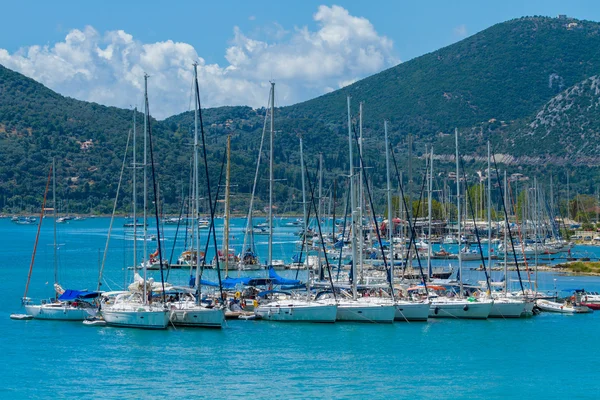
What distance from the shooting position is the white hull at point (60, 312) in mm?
44281

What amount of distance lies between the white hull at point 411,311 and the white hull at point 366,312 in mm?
757

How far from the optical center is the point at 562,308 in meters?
50.0

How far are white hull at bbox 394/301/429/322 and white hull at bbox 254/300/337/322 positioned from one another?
3.13 m

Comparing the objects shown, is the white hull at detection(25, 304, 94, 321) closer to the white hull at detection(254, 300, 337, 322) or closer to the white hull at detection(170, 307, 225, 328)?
the white hull at detection(170, 307, 225, 328)

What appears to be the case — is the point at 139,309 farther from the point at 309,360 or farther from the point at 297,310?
the point at 309,360

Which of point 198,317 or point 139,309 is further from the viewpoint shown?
point 139,309

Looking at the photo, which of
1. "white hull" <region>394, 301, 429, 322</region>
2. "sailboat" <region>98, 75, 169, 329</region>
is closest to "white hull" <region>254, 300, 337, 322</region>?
"white hull" <region>394, 301, 429, 322</region>

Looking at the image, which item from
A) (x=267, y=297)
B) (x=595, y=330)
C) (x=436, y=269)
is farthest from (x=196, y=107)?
(x=436, y=269)

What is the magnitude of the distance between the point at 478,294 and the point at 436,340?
757cm

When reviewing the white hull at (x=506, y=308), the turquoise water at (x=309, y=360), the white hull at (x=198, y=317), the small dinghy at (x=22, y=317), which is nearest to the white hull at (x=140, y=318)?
the turquoise water at (x=309, y=360)

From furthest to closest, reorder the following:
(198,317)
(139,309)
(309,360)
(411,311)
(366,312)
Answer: (411,311) < (366,312) < (139,309) < (198,317) < (309,360)

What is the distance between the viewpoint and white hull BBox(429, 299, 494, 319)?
4572cm

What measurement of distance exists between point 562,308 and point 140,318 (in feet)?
72.4

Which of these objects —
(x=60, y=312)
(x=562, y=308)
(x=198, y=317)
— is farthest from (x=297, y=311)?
(x=562, y=308)
